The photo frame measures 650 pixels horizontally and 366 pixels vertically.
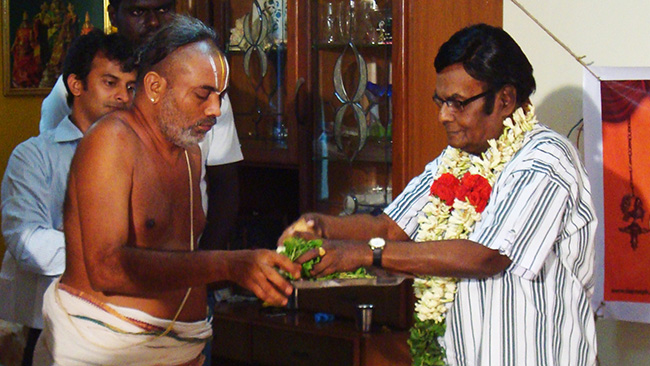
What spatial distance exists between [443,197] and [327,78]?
1.29 meters

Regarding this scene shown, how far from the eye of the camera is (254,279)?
6.70 feet

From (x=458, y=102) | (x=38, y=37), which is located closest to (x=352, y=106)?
(x=458, y=102)

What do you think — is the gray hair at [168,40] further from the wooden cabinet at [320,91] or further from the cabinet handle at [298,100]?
the cabinet handle at [298,100]

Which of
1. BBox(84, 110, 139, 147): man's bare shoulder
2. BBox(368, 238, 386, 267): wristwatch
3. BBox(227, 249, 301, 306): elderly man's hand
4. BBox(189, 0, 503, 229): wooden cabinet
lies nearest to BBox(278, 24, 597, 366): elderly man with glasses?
BBox(368, 238, 386, 267): wristwatch

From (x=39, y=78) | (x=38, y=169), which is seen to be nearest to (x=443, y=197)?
(x=38, y=169)

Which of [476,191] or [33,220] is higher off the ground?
[476,191]

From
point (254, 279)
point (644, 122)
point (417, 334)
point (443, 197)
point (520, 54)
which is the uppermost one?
point (520, 54)

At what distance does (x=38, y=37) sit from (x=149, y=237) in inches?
157

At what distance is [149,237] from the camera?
2143 millimetres

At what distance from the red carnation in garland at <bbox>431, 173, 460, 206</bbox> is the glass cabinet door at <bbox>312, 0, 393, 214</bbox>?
2.80 feet

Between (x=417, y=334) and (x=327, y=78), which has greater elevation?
(x=327, y=78)

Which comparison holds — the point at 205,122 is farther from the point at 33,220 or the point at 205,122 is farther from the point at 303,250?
the point at 33,220

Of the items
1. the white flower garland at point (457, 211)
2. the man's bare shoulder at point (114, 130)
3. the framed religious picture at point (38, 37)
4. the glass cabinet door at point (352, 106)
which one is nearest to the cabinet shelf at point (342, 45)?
the glass cabinet door at point (352, 106)

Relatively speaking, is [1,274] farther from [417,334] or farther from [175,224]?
[417,334]
